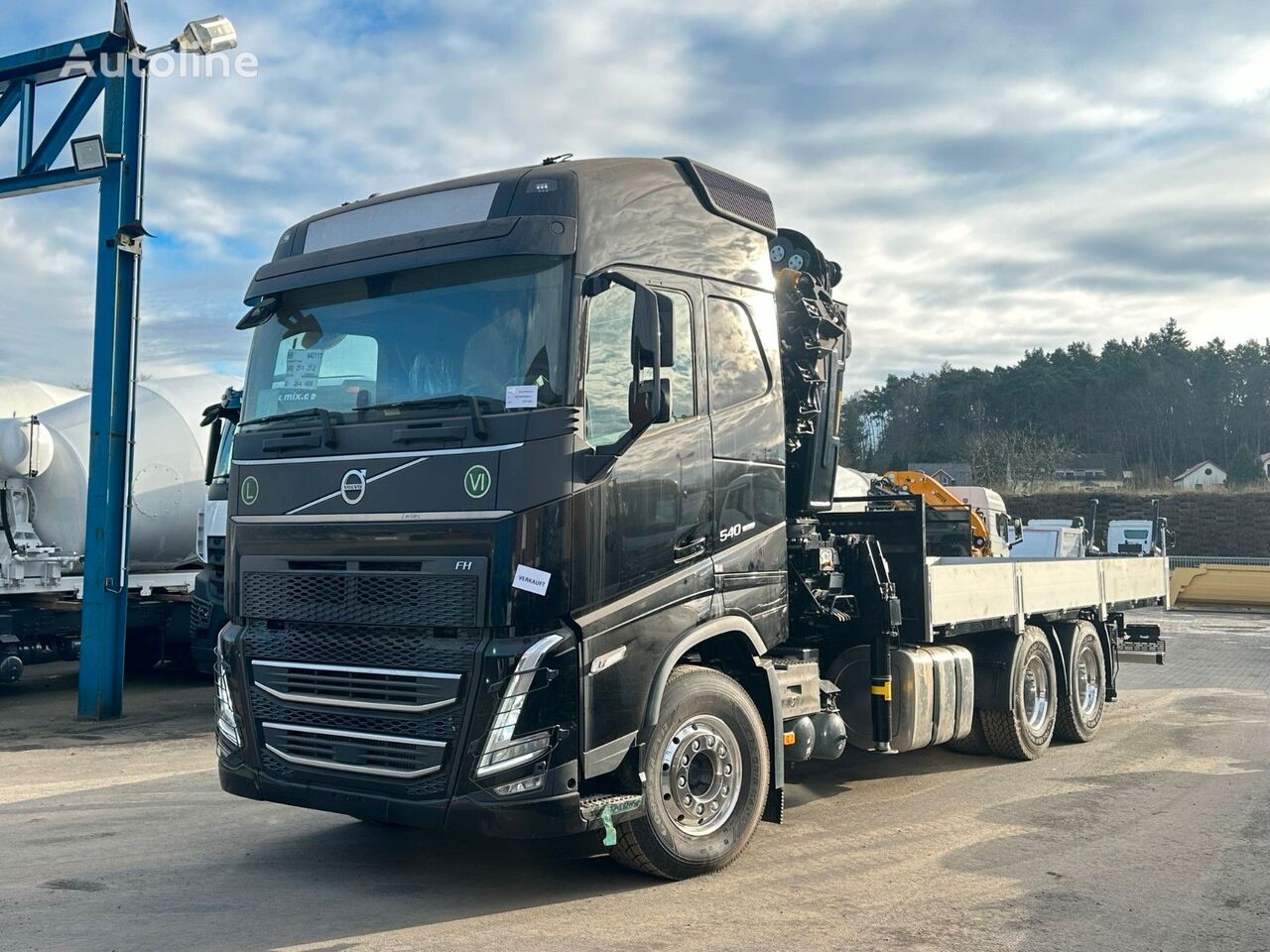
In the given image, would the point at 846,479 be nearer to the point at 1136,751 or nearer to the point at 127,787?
the point at 1136,751

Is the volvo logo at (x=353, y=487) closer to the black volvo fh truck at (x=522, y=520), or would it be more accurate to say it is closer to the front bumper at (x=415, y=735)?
the black volvo fh truck at (x=522, y=520)

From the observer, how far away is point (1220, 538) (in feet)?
138

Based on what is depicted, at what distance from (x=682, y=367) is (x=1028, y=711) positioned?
5.30m

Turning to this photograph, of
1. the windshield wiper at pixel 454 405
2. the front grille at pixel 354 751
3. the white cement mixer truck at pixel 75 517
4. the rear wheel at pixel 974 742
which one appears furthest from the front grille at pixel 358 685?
the white cement mixer truck at pixel 75 517

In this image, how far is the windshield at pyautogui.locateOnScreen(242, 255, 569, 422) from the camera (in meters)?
5.25

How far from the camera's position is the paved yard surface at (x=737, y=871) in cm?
503

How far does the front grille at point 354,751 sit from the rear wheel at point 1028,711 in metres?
5.53

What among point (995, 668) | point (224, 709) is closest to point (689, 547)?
point (224, 709)

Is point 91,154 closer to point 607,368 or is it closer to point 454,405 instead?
point 454,405

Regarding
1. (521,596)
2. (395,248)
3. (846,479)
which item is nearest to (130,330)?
(395,248)

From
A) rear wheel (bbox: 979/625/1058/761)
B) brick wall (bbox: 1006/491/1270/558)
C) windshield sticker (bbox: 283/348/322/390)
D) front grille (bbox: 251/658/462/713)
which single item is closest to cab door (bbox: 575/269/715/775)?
front grille (bbox: 251/658/462/713)

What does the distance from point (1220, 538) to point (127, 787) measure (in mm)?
41676

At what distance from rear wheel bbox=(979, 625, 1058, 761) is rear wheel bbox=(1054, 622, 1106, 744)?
25 centimetres

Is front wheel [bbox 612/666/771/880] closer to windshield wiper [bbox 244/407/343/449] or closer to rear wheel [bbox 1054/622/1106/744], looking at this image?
windshield wiper [bbox 244/407/343/449]
